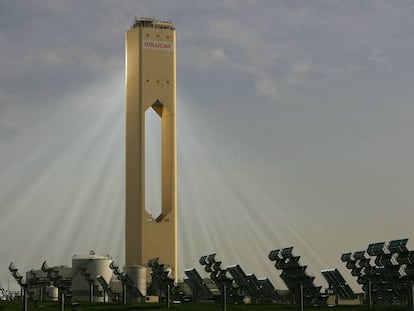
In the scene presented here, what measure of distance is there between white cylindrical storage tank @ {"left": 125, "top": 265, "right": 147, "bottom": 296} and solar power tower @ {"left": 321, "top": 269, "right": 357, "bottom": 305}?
66.2 meters

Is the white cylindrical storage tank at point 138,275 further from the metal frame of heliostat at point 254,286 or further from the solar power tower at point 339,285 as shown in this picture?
the solar power tower at point 339,285

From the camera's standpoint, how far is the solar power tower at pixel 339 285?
119375 millimetres

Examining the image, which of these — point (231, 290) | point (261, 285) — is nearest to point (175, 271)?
point (261, 285)

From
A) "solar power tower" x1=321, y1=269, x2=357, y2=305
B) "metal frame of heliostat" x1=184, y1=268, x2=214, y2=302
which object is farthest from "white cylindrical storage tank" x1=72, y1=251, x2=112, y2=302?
"solar power tower" x1=321, y1=269, x2=357, y2=305

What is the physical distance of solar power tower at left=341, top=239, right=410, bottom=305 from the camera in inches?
4038

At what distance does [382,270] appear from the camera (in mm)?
111688

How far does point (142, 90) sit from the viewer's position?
653 feet

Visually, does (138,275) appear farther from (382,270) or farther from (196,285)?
(382,270)

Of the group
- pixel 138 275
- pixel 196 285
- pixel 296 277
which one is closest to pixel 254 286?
pixel 196 285

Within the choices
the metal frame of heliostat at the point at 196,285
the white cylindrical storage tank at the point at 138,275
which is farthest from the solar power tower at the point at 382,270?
the white cylindrical storage tank at the point at 138,275

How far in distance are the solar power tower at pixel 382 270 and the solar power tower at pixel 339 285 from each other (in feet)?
5.73

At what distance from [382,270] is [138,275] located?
257 ft

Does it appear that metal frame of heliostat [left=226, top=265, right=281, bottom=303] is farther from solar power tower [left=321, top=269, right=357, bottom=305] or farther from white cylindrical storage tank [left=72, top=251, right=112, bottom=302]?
white cylindrical storage tank [left=72, top=251, right=112, bottom=302]

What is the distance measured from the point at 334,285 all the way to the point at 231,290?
529 inches
